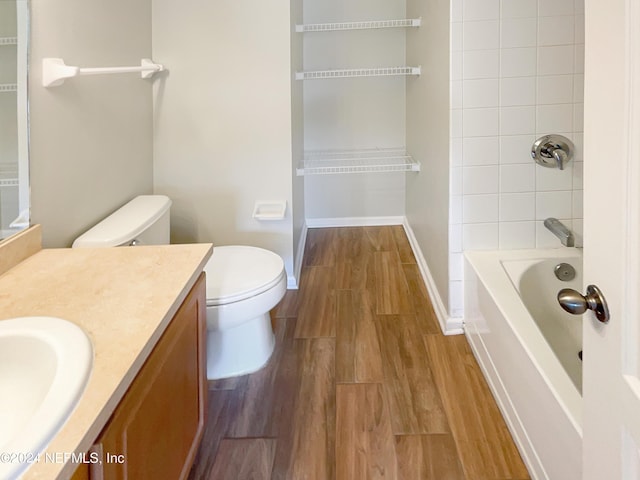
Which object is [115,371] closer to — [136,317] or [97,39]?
[136,317]

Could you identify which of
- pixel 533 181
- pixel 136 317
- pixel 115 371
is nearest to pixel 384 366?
pixel 533 181

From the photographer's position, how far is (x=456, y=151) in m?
2.17

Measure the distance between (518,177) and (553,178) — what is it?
15 centimetres

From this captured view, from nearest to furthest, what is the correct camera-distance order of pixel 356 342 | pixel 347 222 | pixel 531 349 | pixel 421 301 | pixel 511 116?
1. pixel 531 349
2. pixel 511 116
3. pixel 356 342
4. pixel 421 301
5. pixel 347 222

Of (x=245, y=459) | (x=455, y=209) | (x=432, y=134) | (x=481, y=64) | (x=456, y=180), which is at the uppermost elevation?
(x=481, y=64)

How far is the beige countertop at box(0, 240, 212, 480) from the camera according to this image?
2.48 feet

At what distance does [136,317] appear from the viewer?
3.46 feet

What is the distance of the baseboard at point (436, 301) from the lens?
92.8 inches

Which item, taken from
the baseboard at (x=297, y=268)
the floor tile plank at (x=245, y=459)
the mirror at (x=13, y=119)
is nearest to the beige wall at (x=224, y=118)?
the baseboard at (x=297, y=268)

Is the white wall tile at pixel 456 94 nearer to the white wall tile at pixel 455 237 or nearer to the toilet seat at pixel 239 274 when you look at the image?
the white wall tile at pixel 455 237

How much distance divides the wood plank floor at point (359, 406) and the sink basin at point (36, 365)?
31.0 inches

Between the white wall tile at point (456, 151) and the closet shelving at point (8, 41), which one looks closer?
the closet shelving at point (8, 41)

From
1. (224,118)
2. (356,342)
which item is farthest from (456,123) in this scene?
→ (224,118)

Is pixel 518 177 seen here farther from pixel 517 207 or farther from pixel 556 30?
pixel 556 30
